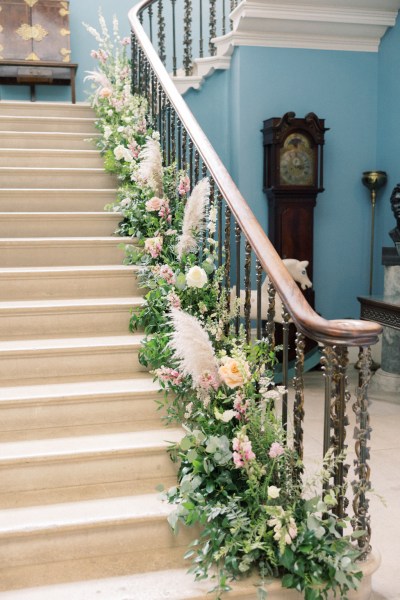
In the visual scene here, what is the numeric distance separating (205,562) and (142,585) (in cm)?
24

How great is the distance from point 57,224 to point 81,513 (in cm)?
222

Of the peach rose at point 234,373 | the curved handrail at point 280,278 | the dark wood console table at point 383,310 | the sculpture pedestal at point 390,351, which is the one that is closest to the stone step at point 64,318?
the curved handrail at point 280,278

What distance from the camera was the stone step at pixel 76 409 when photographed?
9.73 ft

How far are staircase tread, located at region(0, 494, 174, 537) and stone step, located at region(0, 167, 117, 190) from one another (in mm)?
2701

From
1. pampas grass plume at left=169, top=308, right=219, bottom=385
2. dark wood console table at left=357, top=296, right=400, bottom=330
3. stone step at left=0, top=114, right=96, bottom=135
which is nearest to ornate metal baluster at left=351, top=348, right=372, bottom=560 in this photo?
pampas grass plume at left=169, top=308, right=219, bottom=385

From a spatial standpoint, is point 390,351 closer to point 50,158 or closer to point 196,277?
point 196,277

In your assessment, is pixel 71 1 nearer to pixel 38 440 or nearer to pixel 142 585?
pixel 38 440

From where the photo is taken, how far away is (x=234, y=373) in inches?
100

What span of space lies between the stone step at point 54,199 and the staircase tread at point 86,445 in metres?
2.04

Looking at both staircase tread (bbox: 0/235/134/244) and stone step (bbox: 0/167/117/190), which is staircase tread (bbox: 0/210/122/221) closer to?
staircase tread (bbox: 0/235/134/244)

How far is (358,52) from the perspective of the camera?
6.54 metres

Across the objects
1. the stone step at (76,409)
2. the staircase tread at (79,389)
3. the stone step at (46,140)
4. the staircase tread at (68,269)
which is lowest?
the stone step at (76,409)

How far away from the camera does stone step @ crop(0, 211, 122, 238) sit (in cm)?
420

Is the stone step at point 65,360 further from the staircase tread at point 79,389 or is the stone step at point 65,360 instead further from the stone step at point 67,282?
the stone step at point 67,282
